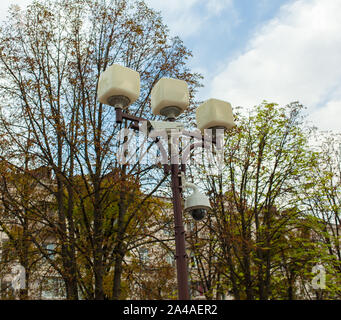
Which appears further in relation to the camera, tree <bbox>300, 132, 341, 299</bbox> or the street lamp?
tree <bbox>300, 132, 341, 299</bbox>

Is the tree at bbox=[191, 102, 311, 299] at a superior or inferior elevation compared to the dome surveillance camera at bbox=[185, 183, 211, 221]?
superior

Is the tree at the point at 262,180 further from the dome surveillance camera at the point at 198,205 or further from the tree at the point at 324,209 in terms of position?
the dome surveillance camera at the point at 198,205

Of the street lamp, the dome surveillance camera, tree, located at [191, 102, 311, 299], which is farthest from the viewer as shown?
tree, located at [191, 102, 311, 299]

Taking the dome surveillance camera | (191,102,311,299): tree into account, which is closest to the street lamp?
the dome surveillance camera

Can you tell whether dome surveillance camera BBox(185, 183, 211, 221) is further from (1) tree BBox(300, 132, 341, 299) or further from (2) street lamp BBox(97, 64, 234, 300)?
(1) tree BBox(300, 132, 341, 299)

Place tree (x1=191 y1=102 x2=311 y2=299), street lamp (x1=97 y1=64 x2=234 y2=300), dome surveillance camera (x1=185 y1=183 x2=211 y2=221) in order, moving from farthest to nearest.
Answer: tree (x1=191 y1=102 x2=311 y2=299) → dome surveillance camera (x1=185 y1=183 x2=211 y2=221) → street lamp (x1=97 y1=64 x2=234 y2=300)

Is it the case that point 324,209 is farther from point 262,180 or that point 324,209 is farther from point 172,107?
point 172,107

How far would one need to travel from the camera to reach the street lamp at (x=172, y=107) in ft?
14.9

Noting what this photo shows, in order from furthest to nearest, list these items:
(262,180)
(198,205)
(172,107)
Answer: (262,180), (172,107), (198,205)

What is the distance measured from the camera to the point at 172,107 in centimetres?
480

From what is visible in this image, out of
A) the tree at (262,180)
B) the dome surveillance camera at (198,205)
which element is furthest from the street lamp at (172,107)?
the tree at (262,180)

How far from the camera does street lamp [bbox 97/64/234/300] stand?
4531mm

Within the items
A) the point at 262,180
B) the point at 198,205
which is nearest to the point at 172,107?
the point at 198,205
